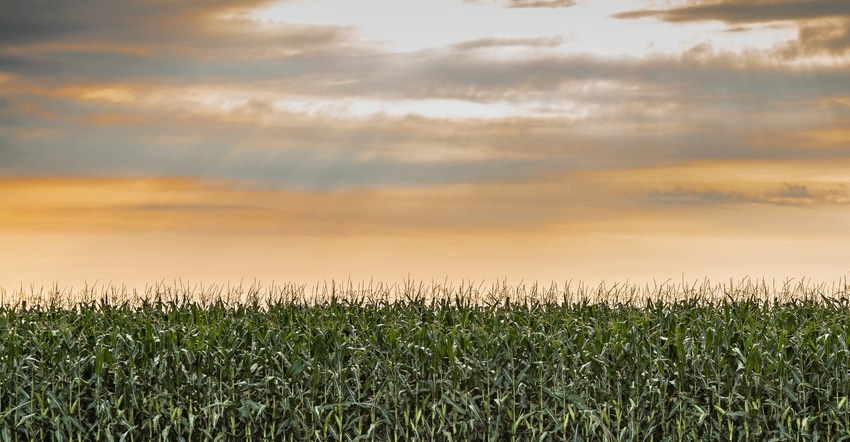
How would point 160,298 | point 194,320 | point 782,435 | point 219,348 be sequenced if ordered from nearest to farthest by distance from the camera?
point 782,435 → point 219,348 → point 194,320 → point 160,298

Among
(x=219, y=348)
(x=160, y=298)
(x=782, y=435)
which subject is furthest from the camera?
(x=160, y=298)

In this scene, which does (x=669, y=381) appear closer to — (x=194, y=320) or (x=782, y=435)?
(x=782, y=435)

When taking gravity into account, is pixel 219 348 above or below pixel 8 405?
above

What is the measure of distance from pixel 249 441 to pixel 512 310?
6730mm

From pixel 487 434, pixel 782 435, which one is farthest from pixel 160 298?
pixel 782 435

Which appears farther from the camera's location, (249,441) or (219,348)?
(219,348)

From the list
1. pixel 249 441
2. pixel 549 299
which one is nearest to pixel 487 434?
pixel 249 441

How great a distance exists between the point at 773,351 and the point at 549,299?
5.58 metres

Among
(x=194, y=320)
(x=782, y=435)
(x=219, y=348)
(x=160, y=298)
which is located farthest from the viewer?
(x=160, y=298)

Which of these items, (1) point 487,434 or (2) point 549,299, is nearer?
(1) point 487,434

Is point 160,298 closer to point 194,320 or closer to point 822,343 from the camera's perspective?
point 194,320

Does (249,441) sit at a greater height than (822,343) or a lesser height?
lesser

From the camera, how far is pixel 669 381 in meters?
12.4

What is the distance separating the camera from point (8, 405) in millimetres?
12953
